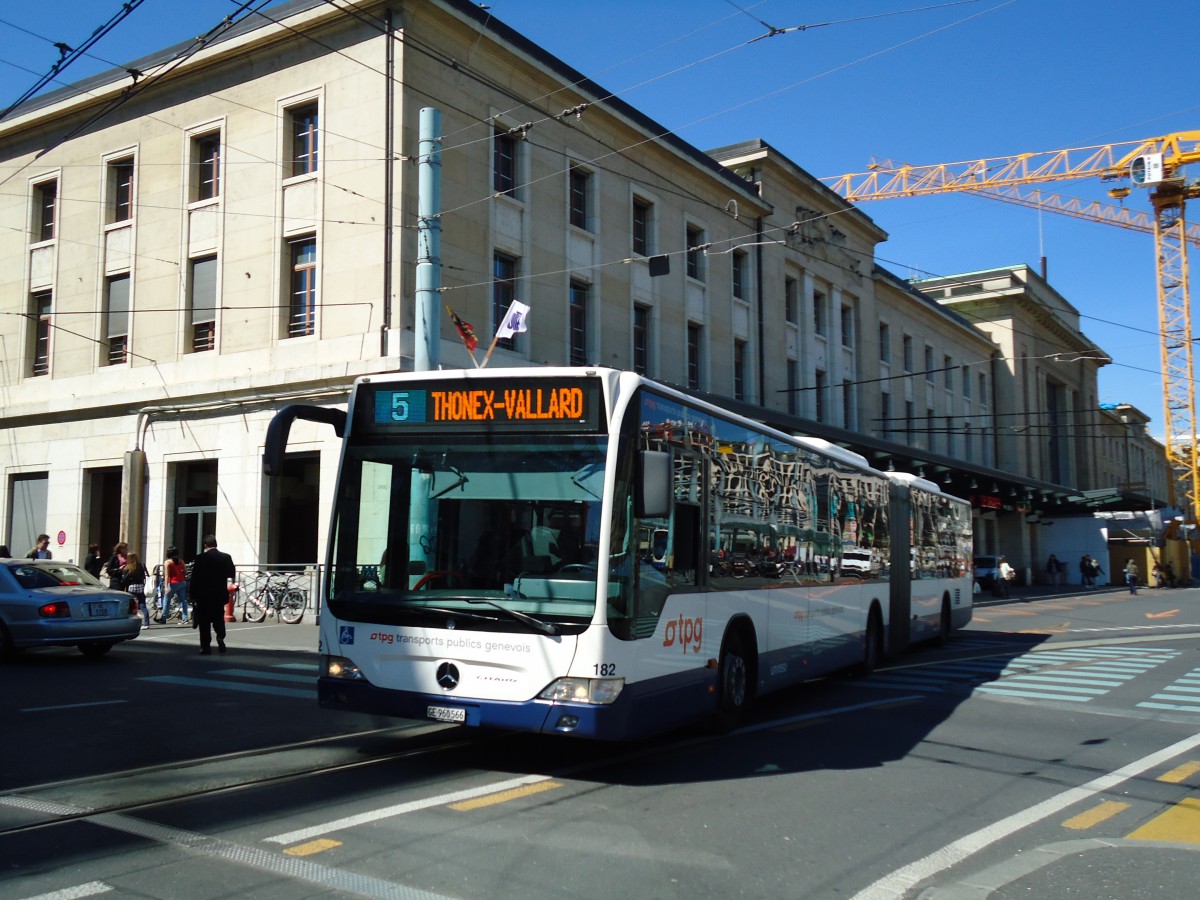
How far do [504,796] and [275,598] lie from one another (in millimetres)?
17996

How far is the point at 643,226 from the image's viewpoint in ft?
104

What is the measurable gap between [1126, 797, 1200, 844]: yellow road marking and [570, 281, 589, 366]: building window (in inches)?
868

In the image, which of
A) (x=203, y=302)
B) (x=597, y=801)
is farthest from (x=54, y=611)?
(x=203, y=302)

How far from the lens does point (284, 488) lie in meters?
25.6

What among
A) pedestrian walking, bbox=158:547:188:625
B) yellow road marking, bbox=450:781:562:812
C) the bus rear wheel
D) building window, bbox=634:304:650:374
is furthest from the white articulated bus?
building window, bbox=634:304:650:374

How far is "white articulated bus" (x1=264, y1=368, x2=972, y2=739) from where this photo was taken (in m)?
7.40

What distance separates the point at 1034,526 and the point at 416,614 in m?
62.7

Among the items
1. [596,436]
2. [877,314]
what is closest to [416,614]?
[596,436]

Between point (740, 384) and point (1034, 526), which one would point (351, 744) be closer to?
point (740, 384)

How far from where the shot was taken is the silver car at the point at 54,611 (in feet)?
48.6

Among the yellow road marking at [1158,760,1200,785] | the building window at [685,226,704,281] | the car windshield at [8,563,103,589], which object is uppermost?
the building window at [685,226,704,281]

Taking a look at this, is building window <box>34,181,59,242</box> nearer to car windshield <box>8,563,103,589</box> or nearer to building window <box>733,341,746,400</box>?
car windshield <box>8,563,103,589</box>

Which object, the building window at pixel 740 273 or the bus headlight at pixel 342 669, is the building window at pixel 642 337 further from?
the bus headlight at pixel 342 669

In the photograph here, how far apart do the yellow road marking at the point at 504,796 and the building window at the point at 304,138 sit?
20.4 meters
